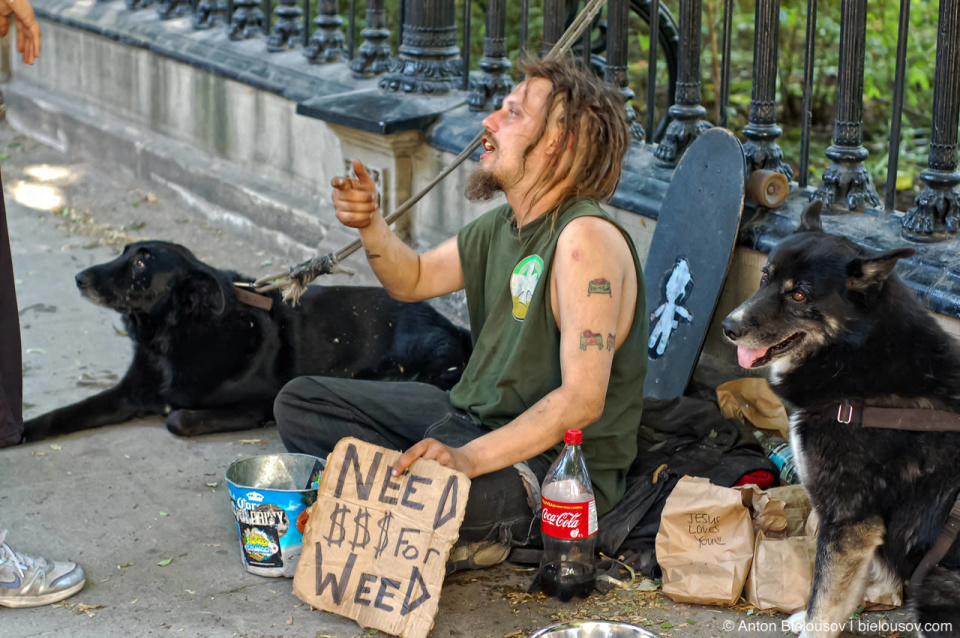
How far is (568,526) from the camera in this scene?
3021 millimetres

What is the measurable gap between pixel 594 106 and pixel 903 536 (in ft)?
4.74

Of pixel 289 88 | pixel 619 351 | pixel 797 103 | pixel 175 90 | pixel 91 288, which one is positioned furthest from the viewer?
pixel 797 103

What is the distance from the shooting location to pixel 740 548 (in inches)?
121

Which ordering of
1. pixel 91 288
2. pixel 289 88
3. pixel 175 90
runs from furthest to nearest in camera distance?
1. pixel 175 90
2. pixel 289 88
3. pixel 91 288

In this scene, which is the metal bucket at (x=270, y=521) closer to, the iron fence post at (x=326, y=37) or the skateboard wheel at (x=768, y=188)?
the skateboard wheel at (x=768, y=188)

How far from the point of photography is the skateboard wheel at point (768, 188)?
406 cm

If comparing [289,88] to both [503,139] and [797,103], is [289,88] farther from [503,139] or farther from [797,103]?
[797,103]

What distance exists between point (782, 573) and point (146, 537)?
2.04m

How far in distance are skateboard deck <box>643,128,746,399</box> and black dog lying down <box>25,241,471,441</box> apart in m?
1.00

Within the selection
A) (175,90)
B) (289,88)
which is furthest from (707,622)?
(175,90)

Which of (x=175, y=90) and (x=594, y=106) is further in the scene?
(x=175, y=90)

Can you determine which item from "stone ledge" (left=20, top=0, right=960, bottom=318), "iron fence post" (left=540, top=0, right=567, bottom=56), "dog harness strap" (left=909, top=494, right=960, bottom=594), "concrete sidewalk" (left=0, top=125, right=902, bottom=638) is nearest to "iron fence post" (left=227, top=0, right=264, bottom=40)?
"stone ledge" (left=20, top=0, right=960, bottom=318)

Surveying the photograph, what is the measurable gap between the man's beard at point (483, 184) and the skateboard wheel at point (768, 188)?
1.30 m

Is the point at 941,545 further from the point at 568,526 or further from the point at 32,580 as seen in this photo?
the point at 32,580
